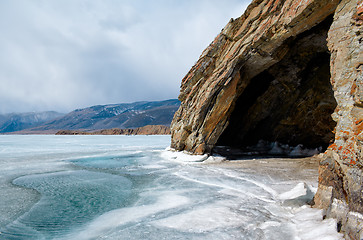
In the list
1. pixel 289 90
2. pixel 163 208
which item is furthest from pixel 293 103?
pixel 163 208

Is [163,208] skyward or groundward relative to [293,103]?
groundward

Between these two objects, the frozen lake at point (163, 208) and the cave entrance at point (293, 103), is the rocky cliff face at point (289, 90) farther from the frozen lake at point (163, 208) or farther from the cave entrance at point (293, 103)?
the frozen lake at point (163, 208)

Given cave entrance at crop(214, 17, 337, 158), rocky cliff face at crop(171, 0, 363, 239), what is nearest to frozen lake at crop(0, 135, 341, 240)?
rocky cliff face at crop(171, 0, 363, 239)

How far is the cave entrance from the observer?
14336 millimetres

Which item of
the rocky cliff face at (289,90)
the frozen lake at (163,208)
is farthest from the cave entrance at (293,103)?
the frozen lake at (163,208)

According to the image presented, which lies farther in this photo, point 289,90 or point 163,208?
point 289,90

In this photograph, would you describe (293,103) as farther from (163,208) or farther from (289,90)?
(163,208)

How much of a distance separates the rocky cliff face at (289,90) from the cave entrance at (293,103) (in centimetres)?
7

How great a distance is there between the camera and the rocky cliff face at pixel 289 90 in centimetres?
401

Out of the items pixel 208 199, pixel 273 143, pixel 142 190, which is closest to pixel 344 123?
pixel 208 199

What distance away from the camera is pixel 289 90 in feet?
55.3

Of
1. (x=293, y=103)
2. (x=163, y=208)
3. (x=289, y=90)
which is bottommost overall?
(x=163, y=208)

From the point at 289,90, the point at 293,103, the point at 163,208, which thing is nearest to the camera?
the point at 163,208

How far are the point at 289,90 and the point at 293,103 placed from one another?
4.07ft
